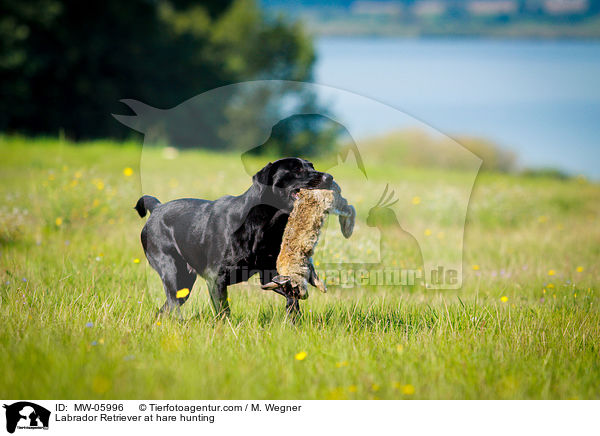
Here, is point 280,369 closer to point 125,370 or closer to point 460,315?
point 125,370

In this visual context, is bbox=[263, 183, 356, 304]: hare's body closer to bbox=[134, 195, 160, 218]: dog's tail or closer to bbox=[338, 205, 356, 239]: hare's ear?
bbox=[338, 205, 356, 239]: hare's ear

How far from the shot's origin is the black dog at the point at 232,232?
147 inches

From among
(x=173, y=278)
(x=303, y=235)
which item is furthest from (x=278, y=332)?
(x=173, y=278)

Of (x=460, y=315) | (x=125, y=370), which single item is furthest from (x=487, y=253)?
(x=125, y=370)

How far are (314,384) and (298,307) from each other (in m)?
0.93

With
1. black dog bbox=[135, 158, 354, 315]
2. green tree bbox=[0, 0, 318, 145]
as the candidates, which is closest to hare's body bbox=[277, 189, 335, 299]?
black dog bbox=[135, 158, 354, 315]

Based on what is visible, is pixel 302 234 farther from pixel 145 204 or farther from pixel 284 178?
pixel 145 204

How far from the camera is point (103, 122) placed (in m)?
25.0
